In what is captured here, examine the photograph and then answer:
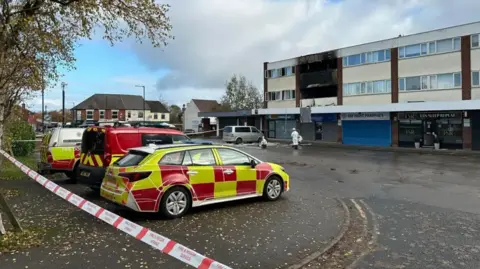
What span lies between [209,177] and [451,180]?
928 centimetres

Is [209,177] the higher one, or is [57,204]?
[209,177]

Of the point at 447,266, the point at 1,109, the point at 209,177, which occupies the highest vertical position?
the point at 1,109

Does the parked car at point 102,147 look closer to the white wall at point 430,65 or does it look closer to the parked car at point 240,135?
the parked car at point 240,135

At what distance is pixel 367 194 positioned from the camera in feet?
34.0

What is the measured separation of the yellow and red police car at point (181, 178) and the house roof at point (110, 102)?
290ft

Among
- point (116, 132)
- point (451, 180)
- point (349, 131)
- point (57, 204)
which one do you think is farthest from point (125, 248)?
point (349, 131)

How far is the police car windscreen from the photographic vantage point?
9173mm

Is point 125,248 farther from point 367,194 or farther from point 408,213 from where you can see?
point 367,194

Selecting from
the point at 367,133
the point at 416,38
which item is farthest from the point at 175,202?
the point at 367,133

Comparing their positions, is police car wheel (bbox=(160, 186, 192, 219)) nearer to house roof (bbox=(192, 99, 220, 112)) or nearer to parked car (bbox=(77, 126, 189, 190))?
parked car (bbox=(77, 126, 189, 190))

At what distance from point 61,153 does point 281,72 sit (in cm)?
3660

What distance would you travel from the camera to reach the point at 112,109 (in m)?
93.8

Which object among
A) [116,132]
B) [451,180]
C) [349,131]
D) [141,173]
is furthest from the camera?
[349,131]

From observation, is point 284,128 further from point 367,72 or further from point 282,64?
point 367,72
